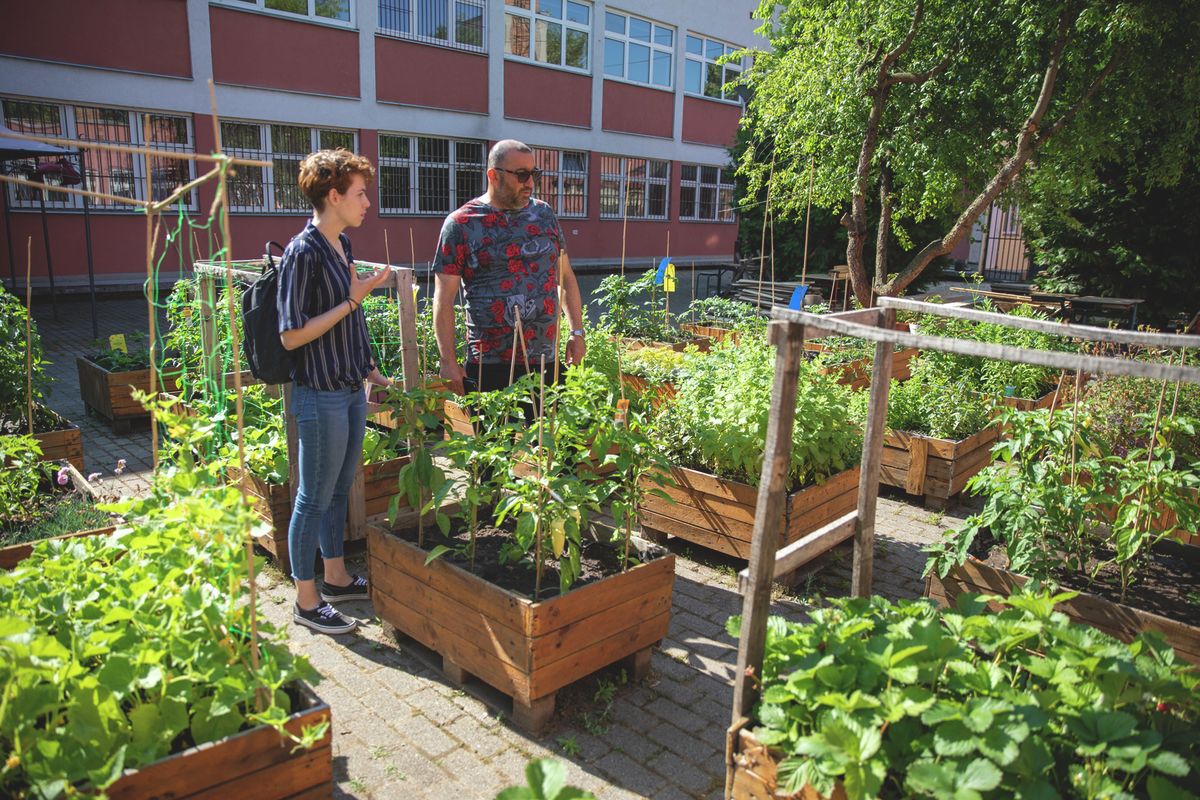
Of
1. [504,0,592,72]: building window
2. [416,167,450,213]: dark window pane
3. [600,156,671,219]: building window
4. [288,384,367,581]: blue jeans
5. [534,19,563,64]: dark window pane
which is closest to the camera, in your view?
[288,384,367,581]: blue jeans

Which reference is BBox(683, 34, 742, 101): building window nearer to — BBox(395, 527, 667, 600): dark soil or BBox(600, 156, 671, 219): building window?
BBox(600, 156, 671, 219): building window

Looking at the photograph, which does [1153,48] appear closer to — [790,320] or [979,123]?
[979,123]

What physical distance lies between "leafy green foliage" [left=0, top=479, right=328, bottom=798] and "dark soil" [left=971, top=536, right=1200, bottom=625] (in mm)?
2960

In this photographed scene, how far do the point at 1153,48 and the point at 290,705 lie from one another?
22.4ft

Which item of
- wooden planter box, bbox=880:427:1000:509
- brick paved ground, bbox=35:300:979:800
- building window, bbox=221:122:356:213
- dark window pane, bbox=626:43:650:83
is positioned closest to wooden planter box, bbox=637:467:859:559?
brick paved ground, bbox=35:300:979:800

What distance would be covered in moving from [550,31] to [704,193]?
24.4 ft

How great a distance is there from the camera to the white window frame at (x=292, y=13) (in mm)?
14398

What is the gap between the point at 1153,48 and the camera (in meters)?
5.88

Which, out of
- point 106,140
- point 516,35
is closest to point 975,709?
point 106,140

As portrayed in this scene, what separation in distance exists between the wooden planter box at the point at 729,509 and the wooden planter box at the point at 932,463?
969 millimetres

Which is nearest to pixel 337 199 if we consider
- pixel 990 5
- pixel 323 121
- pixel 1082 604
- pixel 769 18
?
pixel 1082 604

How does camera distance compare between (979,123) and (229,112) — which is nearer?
(979,123)

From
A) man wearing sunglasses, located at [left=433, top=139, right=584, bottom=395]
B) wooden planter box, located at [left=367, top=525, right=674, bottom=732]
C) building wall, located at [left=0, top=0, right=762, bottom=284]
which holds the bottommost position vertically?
wooden planter box, located at [left=367, top=525, right=674, bottom=732]

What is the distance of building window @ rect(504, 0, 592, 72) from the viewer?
1917 cm
